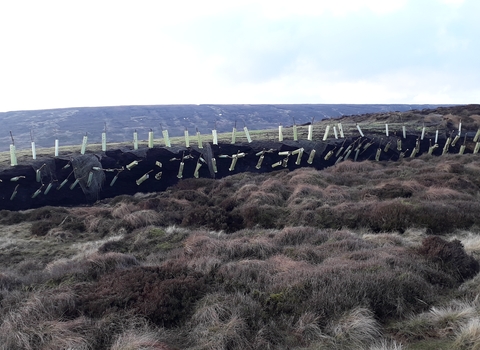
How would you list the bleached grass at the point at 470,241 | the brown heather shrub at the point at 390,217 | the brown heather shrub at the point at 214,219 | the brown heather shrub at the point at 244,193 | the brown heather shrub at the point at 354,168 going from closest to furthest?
1. the bleached grass at the point at 470,241
2. the brown heather shrub at the point at 390,217
3. the brown heather shrub at the point at 214,219
4. the brown heather shrub at the point at 244,193
5. the brown heather shrub at the point at 354,168

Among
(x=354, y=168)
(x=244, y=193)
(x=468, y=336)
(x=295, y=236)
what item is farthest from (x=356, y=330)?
(x=354, y=168)

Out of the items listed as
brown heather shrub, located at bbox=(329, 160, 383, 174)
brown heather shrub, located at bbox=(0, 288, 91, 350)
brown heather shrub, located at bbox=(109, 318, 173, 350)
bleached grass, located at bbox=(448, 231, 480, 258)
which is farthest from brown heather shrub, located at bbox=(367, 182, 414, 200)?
brown heather shrub, located at bbox=(0, 288, 91, 350)

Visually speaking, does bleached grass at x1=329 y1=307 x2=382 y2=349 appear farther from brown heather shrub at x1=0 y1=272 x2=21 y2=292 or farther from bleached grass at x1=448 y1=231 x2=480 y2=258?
brown heather shrub at x1=0 y1=272 x2=21 y2=292

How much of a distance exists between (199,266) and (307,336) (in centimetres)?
303

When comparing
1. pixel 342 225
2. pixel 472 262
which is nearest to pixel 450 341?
pixel 472 262

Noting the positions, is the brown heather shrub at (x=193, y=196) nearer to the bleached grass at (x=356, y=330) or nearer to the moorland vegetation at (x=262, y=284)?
the moorland vegetation at (x=262, y=284)

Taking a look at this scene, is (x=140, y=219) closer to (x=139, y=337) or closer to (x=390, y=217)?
(x=390, y=217)

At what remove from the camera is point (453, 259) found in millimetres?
7098

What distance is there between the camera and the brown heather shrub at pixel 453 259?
6906mm

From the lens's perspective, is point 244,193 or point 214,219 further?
point 244,193

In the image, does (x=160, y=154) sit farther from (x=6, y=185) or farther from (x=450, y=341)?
(x=450, y=341)

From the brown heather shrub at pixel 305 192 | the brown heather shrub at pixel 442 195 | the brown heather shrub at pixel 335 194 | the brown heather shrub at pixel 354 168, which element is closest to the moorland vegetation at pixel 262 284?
the brown heather shrub at pixel 442 195

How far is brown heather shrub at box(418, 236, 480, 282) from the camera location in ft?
22.7

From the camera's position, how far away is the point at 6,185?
63.3ft
